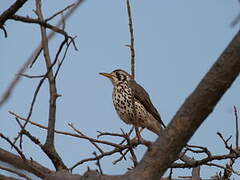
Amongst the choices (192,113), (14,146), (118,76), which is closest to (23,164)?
(14,146)

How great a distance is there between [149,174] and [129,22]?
0.96 m

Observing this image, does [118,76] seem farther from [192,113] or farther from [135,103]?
[192,113]

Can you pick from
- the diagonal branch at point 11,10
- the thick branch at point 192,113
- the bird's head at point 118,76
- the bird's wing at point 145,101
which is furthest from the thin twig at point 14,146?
the bird's head at point 118,76

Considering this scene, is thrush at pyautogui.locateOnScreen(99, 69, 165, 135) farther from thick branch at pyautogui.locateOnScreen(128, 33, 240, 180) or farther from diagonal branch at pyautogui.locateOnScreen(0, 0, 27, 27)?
thick branch at pyautogui.locateOnScreen(128, 33, 240, 180)

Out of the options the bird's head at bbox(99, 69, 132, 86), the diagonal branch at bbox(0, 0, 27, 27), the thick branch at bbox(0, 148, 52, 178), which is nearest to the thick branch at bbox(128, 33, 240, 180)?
the thick branch at bbox(0, 148, 52, 178)

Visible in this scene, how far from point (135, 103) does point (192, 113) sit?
4.29m

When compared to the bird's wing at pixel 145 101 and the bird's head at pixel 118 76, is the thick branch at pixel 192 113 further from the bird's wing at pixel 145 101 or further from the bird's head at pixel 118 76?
the bird's head at pixel 118 76

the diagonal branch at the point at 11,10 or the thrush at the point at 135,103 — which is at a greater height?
the thrush at the point at 135,103

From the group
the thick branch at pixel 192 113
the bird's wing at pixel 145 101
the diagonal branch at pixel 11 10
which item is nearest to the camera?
the thick branch at pixel 192 113

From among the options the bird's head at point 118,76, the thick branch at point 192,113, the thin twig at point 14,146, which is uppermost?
the bird's head at point 118,76

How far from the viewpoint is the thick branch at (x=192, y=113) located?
4.89ft

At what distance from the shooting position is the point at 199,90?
5.03 ft

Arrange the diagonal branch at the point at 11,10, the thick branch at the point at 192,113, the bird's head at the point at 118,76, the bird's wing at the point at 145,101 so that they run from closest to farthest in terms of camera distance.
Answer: the thick branch at the point at 192,113
the diagonal branch at the point at 11,10
the bird's wing at the point at 145,101
the bird's head at the point at 118,76

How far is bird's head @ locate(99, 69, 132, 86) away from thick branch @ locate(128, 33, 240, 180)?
15.0ft
